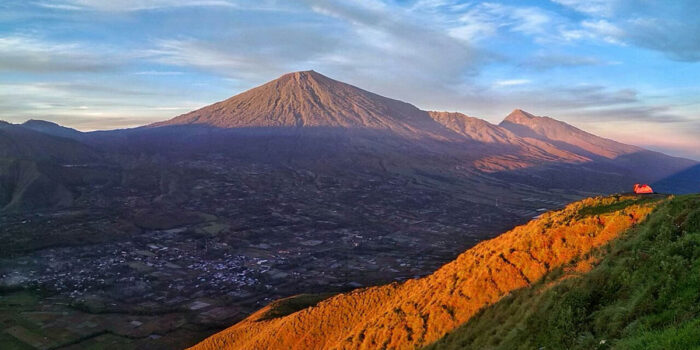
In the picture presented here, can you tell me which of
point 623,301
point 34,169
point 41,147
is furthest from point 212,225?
point 623,301

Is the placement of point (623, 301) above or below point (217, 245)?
above

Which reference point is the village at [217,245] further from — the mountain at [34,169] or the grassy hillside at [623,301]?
the grassy hillside at [623,301]

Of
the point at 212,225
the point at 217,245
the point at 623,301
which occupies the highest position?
the point at 623,301

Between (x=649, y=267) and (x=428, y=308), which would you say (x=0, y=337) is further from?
(x=649, y=267)

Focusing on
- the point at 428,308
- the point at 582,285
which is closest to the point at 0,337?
the point at 428,308

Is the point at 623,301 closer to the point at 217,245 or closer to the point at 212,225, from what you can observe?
the point at 217,245

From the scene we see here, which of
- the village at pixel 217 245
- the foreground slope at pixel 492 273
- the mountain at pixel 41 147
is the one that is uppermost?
the mountain at pixel 41 147

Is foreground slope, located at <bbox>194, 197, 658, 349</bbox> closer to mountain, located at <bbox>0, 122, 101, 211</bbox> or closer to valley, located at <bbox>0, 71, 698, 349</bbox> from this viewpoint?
valley, located at <bbox>0, 71, 698, 349</bbox>

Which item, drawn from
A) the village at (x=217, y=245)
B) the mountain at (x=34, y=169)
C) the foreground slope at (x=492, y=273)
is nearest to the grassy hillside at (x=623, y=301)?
the foreground slope at (x=492, y=273)

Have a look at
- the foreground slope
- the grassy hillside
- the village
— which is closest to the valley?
the village
